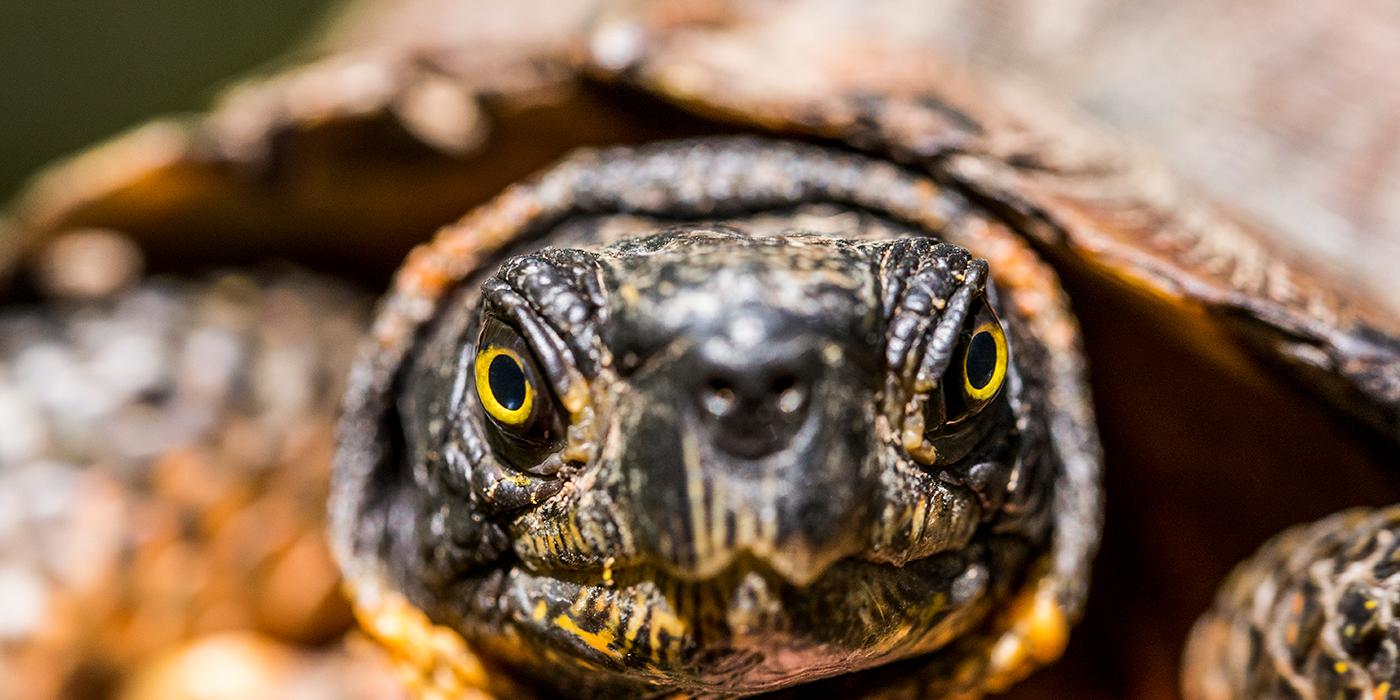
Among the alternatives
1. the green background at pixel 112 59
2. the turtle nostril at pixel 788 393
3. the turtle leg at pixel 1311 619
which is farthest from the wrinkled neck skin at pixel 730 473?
the green background at pixel 112 59

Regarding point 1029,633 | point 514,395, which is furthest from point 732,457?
point 1029,633

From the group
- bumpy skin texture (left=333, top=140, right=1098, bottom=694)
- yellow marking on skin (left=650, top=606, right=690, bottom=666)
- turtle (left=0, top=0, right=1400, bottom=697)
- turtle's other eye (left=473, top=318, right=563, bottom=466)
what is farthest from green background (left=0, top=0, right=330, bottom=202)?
yellow marking on skin (left=650, top=606, right=690, bottom=666)

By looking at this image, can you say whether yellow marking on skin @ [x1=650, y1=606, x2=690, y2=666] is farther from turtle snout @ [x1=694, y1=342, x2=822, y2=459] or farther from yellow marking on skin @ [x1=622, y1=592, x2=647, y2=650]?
turtle snout @ [x1=694, y1=342, x2=822, y2=459]

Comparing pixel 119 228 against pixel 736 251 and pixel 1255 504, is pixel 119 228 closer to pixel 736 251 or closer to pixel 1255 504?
pixel 736 251

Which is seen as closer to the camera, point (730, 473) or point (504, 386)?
point (730, 473)

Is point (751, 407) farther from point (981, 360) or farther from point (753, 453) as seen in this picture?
point (981, 360)

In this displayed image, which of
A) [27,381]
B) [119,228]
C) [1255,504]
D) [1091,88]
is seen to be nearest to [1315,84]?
[1091,88]

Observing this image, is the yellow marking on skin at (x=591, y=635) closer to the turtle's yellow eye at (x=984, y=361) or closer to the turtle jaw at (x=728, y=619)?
the turtle jaw at (x=728, y=619)
